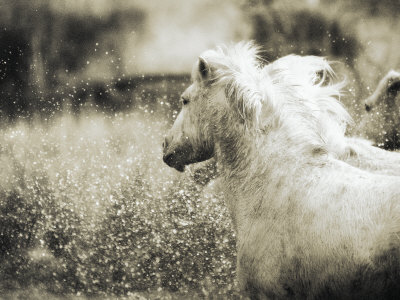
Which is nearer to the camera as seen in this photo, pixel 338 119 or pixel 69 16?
pixel 338 119

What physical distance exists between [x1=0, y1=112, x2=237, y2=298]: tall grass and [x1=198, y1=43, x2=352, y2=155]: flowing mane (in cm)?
195

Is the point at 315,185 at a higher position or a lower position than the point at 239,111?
lower

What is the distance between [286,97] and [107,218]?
2.74m

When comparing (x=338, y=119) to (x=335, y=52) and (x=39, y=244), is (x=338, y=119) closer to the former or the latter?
(x=335, y=52)

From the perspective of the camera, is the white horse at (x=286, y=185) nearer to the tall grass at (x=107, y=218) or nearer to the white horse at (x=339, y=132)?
the white horse at (x=339, y=132)

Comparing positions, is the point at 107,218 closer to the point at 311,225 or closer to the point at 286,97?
the point at 286,97

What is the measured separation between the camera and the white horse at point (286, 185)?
3.85 ft

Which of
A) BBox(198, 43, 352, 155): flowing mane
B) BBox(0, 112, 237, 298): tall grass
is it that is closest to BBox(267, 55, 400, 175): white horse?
BBox(198, 43, 352, 155): flowing mane

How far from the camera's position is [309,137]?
4.96 ft

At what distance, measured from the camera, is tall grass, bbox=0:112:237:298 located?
3.82 m

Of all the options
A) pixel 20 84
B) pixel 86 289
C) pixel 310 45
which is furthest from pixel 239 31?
pixel 86 289

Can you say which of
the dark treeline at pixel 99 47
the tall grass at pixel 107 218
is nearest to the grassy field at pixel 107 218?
the tall grass at pixel 107 218

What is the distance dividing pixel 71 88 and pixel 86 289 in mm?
1994

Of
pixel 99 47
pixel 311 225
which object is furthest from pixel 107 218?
pixel 311 225
